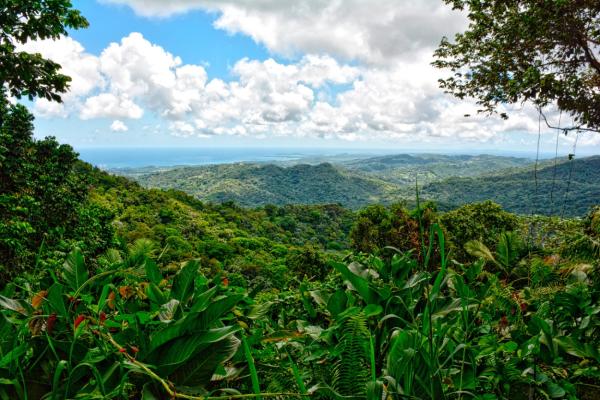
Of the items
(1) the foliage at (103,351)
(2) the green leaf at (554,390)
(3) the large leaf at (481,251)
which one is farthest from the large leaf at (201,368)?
(3) the large leaf at (481,251)

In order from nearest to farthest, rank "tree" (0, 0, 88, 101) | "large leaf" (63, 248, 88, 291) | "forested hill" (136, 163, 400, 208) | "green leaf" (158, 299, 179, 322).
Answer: "green leaf" (158, 299, 179, 322) < "large leaf" (63, 248, 88, 291) < "tree" (0, 0, 88, 101) < "forested hill" (136, 163, 400, 208)

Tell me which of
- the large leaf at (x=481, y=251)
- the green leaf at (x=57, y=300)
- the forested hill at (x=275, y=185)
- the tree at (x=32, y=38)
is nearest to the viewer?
the green leaf at (x=57, y=300)

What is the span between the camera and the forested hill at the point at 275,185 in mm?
147125

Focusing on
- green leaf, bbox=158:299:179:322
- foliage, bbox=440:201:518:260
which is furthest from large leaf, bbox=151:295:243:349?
foliage, bbox=440:201:518:260

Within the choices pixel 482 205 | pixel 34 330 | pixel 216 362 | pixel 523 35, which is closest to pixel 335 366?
pixel 216 362

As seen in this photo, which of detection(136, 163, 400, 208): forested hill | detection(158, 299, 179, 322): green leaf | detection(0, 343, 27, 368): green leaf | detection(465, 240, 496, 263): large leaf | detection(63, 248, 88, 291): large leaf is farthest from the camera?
detection(136, 163, 400, 208): forested hill

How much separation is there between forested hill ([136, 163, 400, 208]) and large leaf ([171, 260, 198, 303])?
447 ft

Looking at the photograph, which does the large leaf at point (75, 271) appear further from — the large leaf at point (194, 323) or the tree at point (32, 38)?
the tree at point (32, 38)

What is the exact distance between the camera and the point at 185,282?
1168 mm

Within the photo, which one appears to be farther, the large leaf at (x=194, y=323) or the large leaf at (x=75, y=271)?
the large leaf at (x=75, y=271)

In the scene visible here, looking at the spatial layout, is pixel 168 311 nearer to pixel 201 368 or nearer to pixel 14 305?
pixel 201 368

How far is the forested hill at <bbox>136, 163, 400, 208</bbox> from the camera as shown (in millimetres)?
147125

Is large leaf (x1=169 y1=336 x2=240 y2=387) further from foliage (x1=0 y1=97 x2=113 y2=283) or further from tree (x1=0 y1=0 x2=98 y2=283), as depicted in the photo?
foliage (x1=0 y1=97 x2=113 y2=283)

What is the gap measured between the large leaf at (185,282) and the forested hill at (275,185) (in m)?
136
